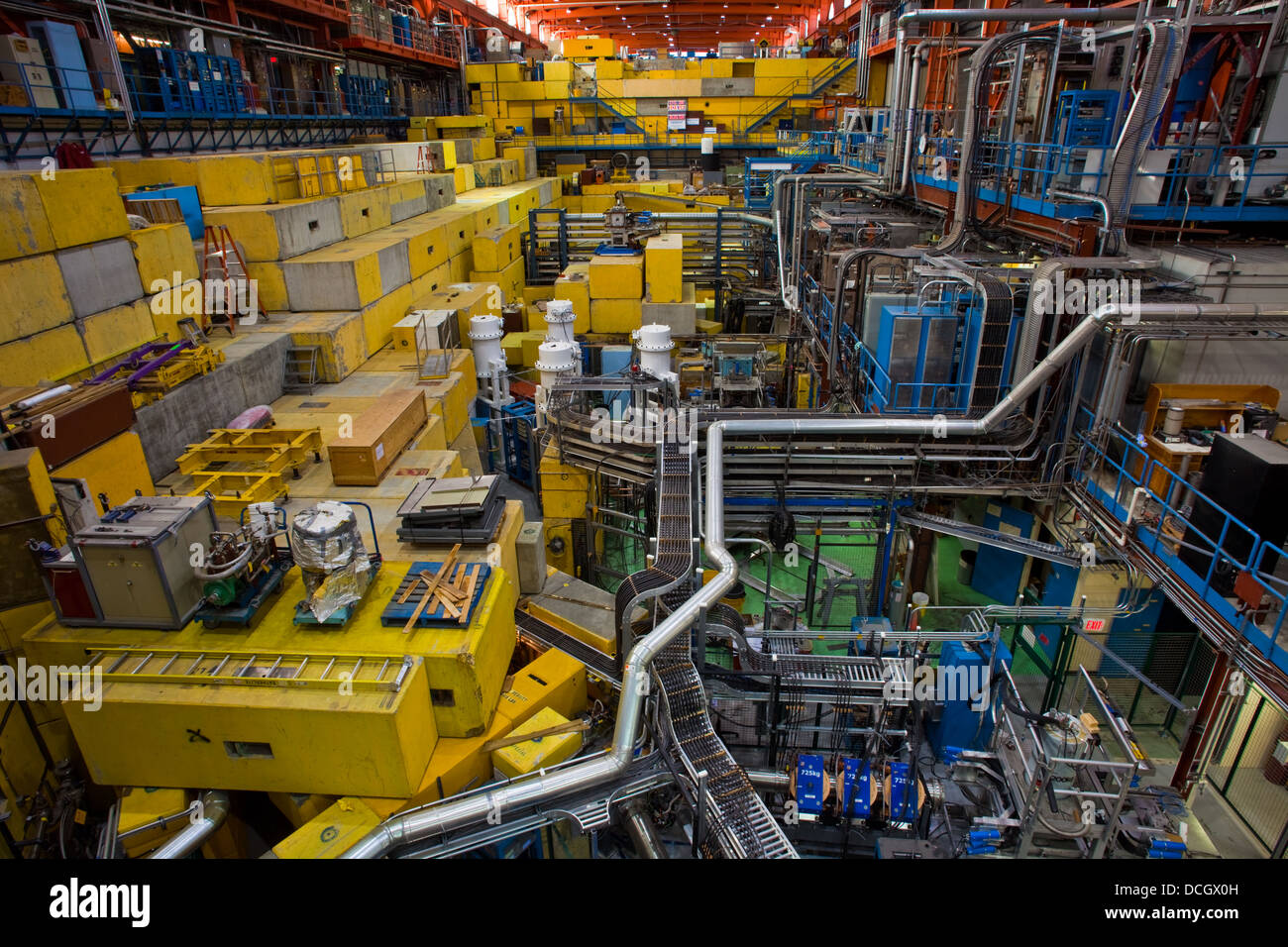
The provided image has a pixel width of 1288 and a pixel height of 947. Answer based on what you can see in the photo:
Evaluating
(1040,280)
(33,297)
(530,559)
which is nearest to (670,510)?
(530,559)

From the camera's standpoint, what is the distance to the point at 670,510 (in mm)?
7949

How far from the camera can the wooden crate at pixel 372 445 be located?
7.96 metres

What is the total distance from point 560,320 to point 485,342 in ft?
7.93

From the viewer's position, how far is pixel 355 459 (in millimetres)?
7980

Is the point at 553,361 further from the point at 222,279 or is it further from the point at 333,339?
the point at 222,279

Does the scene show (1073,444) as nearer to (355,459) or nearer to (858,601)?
(858,601)

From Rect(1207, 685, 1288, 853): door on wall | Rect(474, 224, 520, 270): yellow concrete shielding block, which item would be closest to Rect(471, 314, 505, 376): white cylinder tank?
Rect(474, 224, 520, 270): yellow concrete shielding block

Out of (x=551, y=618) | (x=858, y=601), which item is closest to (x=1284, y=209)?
(x=858, y=601)

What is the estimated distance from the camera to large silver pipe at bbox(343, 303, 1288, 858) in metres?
5.02

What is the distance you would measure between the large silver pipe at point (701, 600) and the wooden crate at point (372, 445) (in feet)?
12.6

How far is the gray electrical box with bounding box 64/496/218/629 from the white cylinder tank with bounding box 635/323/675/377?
714cm

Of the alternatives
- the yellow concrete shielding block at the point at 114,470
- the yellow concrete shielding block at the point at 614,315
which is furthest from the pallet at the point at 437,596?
the yellow concrete shielding block at the point at 614,315

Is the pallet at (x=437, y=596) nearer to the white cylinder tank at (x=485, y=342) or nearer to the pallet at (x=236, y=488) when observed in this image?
the pallet at (x=236, y=488)

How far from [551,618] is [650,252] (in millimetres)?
9545
